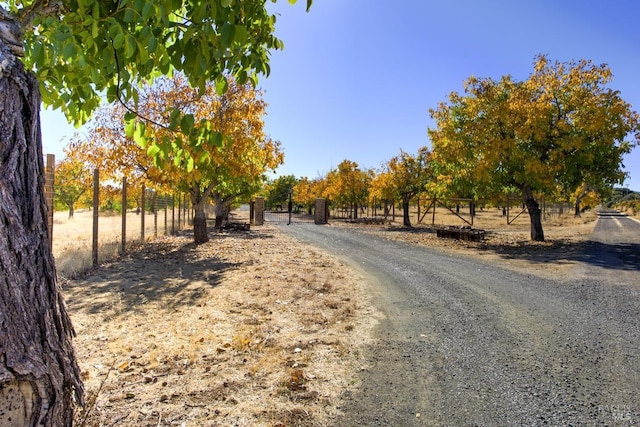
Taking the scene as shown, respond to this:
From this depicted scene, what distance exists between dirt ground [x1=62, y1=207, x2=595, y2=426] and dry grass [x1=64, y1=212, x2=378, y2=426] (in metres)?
0.01

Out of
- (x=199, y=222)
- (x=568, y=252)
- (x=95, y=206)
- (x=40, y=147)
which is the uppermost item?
(x=40, y=147)

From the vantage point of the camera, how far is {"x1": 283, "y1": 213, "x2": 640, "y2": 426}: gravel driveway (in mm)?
3102

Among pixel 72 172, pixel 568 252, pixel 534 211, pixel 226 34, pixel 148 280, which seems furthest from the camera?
pixel 72 172

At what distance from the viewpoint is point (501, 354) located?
4203 millimetres

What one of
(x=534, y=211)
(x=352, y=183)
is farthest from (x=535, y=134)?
(x=352, y=183)

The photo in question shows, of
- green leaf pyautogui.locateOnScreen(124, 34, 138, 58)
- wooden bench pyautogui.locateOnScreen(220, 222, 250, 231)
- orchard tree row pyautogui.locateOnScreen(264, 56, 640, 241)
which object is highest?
orchard tree row pyautogui.locateOnScreen(264, 56, 640, 241)

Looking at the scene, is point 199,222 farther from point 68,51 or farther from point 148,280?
point 68,51

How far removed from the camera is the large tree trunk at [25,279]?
65.1 inches

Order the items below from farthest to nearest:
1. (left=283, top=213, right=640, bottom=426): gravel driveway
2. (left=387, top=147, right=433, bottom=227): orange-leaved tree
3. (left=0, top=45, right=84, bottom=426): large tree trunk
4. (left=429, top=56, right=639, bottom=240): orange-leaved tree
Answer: (left=387, top=147, right=433, bottom=227): orange-leaved tree, (left=429, top=56, right=639, bottom=240): orange-leaved tree, (left=283, top=213, right=640, bottom=426): gravel driveway, (left=0, top=45, right=84, bottom=426): large tree trunk

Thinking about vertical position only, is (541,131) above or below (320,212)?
above

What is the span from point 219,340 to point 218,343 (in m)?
0.10

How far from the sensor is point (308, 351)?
430 cm

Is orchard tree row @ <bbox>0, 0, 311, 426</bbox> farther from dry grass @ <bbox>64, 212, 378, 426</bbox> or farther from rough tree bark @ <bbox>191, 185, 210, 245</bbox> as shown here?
rough tree bark @ <bbox>191, 185, 210, 245</bbox>

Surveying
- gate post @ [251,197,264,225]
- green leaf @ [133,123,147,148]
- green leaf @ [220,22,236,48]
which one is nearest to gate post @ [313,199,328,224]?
gate post @ [251,197,264,225]
